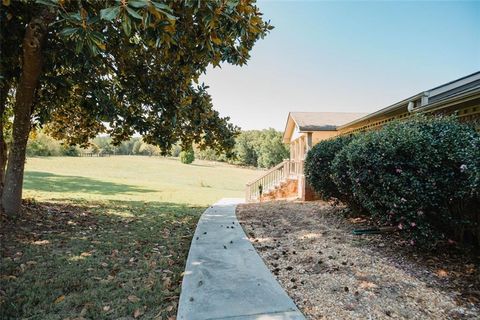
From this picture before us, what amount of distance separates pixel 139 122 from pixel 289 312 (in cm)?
542

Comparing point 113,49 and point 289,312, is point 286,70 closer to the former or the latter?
point 113,49

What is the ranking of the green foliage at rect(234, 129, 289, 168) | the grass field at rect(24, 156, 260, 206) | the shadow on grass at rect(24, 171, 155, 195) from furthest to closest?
the green foliage at rect(234, 129, 289, 168) → the shadow on grass at rect(24, 171, 155, 195) → the grass field at rect(24, 156, 260, 206)

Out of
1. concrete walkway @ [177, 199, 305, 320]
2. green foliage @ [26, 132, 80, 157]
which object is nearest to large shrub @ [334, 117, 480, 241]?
concrete walkway @ [177, 199, 305, 320]

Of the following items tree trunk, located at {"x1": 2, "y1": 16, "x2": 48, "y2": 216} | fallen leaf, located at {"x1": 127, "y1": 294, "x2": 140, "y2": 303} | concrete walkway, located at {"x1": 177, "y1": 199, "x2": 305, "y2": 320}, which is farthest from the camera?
tree trunk, located at {"x1": 2, "y1": 16, "x2": 48, "y2": 216}

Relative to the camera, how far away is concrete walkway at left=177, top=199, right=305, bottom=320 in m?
2.88

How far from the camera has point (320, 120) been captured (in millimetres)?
14398

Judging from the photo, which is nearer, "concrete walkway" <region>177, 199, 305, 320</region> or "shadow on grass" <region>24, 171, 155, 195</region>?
"concrete walkway" <region>177, 199, 305, 320</region>

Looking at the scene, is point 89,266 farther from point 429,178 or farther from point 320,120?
point 320,120

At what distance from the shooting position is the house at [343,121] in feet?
17.7

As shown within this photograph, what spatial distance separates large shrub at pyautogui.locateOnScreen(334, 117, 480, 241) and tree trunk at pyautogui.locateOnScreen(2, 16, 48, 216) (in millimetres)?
6690

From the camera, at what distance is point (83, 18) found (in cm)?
260

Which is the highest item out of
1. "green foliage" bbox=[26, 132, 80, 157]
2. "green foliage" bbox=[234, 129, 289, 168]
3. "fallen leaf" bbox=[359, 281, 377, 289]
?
"green foliage" bbox=[234, 129, 289, 168]

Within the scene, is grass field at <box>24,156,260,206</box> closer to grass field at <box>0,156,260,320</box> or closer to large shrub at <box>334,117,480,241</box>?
grass field at <box>0,156,260,320</box>

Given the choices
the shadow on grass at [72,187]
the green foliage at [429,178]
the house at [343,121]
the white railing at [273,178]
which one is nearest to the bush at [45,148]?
the shadow on grass at [72,187]
